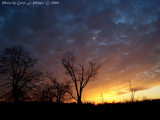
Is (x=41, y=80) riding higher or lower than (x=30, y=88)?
higher

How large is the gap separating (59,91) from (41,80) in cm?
1574

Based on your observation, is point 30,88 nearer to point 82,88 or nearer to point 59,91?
point 82,88

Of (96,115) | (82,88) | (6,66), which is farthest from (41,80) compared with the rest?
(96,115)

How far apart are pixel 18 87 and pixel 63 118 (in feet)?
68.8

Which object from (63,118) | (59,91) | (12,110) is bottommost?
(59,91)

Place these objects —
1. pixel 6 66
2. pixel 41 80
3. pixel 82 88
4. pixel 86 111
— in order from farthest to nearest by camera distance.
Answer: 1. pixel 82 88
2. pixel 41 80
3. pixel 6 66
4. pixel 86 111

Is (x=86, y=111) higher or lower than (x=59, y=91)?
higher

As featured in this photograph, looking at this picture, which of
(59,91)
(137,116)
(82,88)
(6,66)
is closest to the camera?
(137,116)

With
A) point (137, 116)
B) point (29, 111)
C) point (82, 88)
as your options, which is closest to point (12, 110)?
point (29, 111)

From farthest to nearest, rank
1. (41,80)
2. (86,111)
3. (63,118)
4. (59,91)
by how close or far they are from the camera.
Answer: (59,91), (41,80), (86,111), (63,118)

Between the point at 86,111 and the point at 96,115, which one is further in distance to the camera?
the point at 86,111

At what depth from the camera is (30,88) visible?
2172cm

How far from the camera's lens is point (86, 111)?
529 centimetres

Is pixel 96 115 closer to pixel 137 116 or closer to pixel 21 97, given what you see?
pixel 137 116
